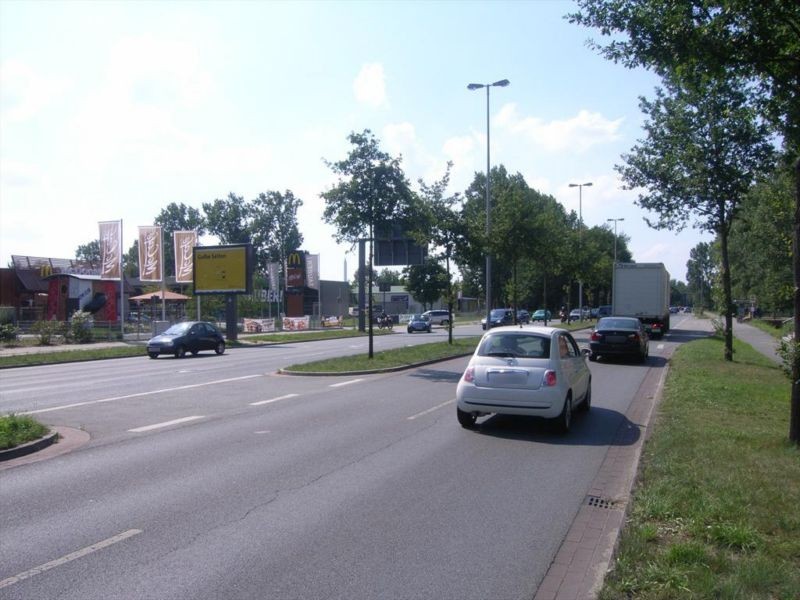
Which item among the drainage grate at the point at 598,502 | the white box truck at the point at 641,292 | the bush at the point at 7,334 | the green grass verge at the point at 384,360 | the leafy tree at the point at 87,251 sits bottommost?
the drainage grate at the point at 598,502

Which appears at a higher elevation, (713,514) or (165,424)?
(713,514)

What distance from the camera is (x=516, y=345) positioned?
10.7 metres

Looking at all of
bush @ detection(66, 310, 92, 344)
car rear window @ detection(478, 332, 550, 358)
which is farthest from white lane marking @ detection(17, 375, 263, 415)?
bush @ detection(66, 310, 92, 344)

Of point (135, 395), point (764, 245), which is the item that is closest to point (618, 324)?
point (135, 395)

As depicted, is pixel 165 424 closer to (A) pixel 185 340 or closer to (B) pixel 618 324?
(B) pixel 618 324

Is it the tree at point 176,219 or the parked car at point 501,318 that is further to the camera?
the tree at point 176,219

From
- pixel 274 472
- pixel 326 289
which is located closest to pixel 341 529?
pixel 274 472

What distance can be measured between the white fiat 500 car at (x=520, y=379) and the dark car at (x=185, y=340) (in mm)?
20652

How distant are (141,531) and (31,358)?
24.0m

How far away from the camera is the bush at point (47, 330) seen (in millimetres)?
35103

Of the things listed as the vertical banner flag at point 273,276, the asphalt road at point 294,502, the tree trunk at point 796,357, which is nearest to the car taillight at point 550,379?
the asphalt road at point 294,502

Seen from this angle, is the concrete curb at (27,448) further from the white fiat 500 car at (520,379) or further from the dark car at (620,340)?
the dark car at (620,340)

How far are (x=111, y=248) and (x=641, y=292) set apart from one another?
1160 inches

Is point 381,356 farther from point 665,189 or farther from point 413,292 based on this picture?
point 413,292
